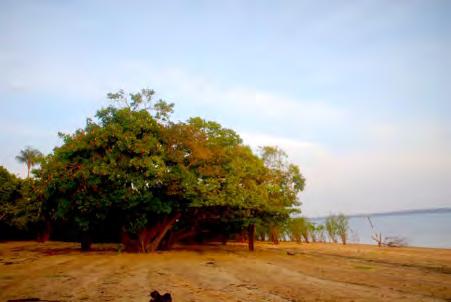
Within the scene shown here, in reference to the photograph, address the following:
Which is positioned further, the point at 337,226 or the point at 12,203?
the point at 337,226

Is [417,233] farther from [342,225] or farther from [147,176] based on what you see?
[147,176]

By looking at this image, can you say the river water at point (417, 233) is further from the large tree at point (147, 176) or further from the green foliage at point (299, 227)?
the large tree at point (147, 176)

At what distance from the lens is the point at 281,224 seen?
21094mm

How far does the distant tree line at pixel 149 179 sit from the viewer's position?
16.0 meters

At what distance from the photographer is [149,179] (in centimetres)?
1617

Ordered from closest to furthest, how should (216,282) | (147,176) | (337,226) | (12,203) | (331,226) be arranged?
(216,282)
(147,176)
(12,203)
(337,226)
(331,226)

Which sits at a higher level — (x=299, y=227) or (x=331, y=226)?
(x=299, y=227)

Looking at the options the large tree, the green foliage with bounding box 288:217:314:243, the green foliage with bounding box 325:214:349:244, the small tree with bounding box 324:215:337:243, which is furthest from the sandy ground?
the small tree with bounding box 324:215:337:243

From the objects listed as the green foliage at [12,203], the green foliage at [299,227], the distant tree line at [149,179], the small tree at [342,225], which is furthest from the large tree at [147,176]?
the small tree at [342,225]

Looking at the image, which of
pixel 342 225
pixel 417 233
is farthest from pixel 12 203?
pixel 417 233

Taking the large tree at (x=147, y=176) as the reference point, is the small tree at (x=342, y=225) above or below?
below

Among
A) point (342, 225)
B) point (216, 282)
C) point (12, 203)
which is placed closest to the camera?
point (216, 282)

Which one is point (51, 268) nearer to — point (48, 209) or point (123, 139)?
point (123, 139)

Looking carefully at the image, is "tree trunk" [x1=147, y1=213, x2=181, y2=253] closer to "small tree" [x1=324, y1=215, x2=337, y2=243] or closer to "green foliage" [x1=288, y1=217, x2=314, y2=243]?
"green foliage" [x1=288, y1=217, x2=314, y2=243]
